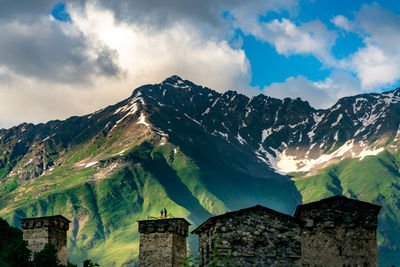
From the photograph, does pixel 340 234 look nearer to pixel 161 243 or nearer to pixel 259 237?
pixel 259 237

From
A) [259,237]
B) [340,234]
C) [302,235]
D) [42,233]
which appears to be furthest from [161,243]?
[259,237]

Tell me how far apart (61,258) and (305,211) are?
41.4m

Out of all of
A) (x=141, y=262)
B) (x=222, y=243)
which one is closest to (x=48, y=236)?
(x=141, y=262)

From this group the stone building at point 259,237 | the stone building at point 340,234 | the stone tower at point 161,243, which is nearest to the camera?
the stone building at point 259,237

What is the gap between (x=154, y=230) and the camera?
65000mm

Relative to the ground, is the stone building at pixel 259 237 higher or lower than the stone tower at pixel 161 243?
lower

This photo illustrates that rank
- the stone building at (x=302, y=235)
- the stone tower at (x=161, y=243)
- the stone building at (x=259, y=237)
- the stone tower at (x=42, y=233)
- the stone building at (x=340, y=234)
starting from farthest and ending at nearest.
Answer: the stone tower at (x=42, y=233) → the stone tower at (x=161, y=243) → the stone building at (x=340, y=234) → the stone building at (x=302, y=235) → the stone building at (x=259, y=237)

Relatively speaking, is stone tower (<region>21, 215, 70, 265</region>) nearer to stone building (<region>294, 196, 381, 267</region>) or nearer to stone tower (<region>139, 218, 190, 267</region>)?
stone tower (<region>139, 218, 190, 267</region>)

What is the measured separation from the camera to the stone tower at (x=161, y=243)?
6309 centimetres

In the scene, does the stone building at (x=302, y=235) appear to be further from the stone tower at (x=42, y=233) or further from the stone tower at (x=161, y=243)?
the stone tower at (x=42, y=233)

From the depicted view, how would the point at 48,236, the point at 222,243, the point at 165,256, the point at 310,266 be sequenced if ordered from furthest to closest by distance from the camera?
the point at 48,236, the point at 165,256, the point at 310,266, the point at 222,243

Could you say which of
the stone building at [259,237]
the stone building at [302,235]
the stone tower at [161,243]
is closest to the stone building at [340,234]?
the stone building at [302,235]

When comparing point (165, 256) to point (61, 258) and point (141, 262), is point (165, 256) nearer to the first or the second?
point (141, 262)

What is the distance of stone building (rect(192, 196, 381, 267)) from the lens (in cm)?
A: 3691
